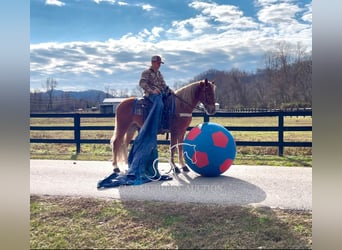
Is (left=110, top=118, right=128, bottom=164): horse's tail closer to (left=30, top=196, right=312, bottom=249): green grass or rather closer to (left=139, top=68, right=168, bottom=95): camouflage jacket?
(left=139, top=68, right=168, bottom=95): camouflage jacket

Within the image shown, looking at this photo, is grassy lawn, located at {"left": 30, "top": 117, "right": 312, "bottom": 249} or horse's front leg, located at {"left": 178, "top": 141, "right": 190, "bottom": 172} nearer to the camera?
grassy lawn, located at {"left": 30, "top": 117, "right": 312, "bottom": 249}

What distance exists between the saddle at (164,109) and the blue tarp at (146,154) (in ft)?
0.51

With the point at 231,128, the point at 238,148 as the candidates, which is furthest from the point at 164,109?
the point at 238,148

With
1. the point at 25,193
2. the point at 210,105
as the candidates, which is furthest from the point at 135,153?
the point at 25,193

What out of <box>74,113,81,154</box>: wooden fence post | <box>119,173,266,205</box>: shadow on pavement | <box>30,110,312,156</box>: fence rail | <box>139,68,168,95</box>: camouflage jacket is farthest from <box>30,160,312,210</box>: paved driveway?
<box>74,113,81,154</box>: wooden fence post

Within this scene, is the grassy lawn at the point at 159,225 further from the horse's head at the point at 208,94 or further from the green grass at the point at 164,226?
the horse's head at the point at 208,94

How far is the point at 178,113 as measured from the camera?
5188 mm

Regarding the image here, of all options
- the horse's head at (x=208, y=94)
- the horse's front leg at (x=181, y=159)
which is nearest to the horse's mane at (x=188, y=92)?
the horse's head at (x=208, y=94)

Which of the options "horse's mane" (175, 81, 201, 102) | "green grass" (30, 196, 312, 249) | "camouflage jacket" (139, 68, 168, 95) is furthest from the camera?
"horse's mane" (175, 81, 201, 102)

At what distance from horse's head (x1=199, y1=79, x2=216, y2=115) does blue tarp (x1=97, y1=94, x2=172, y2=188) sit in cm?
81

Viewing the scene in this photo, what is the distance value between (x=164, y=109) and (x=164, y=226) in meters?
2.59

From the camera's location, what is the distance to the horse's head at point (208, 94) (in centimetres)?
508

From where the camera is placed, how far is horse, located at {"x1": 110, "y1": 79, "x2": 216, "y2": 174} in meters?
5.14

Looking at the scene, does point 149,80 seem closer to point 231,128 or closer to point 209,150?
point 209,150
